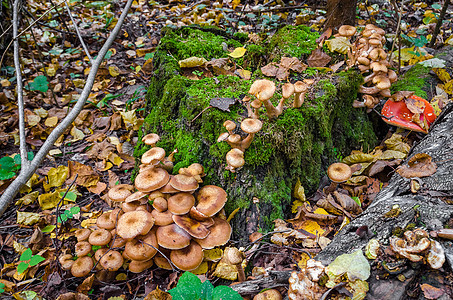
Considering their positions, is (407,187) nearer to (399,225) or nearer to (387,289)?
(399,225)

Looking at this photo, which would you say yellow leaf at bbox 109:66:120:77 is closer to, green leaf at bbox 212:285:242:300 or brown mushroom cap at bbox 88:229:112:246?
brown mushroom cap at bbox 88:229:112:246

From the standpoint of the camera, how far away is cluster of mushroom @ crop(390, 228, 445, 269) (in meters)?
1.68

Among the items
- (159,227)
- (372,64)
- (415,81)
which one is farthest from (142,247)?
(415,81)

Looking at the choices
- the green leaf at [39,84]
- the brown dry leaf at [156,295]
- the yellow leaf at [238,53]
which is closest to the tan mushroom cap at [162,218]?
the brown dry leaf at [156,295]

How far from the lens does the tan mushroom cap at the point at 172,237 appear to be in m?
2.71

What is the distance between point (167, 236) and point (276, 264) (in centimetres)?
112

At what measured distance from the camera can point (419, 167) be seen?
8.86 ft

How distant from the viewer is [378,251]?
1894 mm

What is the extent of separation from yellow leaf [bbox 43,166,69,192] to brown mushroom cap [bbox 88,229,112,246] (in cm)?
167

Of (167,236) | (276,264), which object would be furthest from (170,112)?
(276,264)

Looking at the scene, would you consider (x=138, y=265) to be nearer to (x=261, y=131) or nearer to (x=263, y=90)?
(x=261, y=131)

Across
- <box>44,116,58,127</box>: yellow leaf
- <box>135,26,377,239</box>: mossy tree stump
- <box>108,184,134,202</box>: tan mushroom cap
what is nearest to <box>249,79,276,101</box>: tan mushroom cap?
<box>135,26,377,239</box>: mossy tree stump

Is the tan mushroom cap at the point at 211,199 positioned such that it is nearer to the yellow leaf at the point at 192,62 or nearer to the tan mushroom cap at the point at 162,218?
the tan mushroom cap at the point at 162,218

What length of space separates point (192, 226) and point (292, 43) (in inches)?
127
